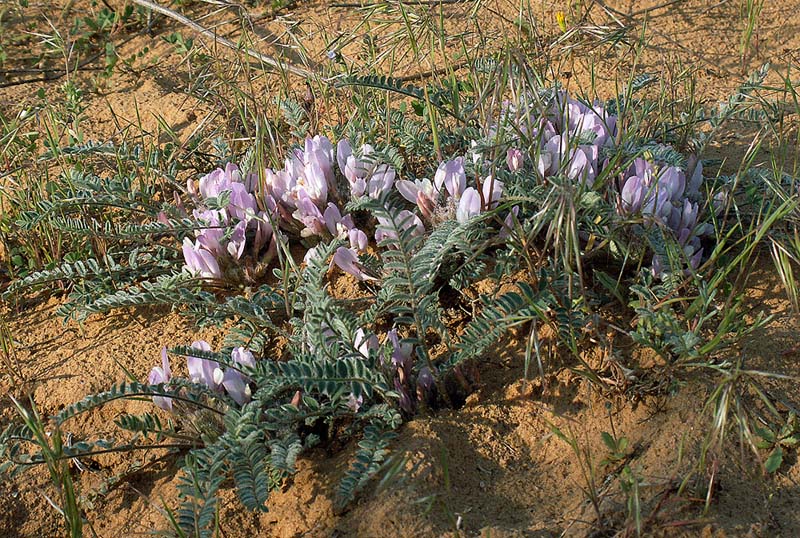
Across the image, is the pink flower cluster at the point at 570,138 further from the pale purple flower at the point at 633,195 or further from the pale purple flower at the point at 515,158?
the pale purple flower at the point at 633,195

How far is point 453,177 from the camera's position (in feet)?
9.32

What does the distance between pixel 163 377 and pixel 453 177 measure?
1.12m

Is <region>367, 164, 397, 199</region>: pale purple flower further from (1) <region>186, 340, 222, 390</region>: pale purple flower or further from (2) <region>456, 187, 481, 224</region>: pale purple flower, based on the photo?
(1) <region>186, 340, 222, 390</region>: pale purple flower

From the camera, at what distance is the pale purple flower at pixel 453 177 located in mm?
2840

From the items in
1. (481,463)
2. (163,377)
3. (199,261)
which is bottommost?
(481,463)

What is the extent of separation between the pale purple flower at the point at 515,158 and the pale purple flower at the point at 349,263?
24.5 inches

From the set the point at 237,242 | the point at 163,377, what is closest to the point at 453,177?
the point at 237,242

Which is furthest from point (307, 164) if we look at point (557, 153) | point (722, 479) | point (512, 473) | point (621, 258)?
point (722, 479)

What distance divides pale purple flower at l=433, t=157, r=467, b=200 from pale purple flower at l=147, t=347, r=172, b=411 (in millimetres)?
1048

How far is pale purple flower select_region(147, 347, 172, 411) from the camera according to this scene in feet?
8.20

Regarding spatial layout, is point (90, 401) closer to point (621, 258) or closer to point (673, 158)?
point (621, 258)

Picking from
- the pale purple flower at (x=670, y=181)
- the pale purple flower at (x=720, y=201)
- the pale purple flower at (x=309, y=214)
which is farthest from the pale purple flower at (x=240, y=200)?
the pale purple flower at (x=720, y=201)

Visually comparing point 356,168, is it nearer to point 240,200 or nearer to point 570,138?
point 240,200

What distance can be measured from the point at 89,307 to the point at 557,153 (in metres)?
1.67
